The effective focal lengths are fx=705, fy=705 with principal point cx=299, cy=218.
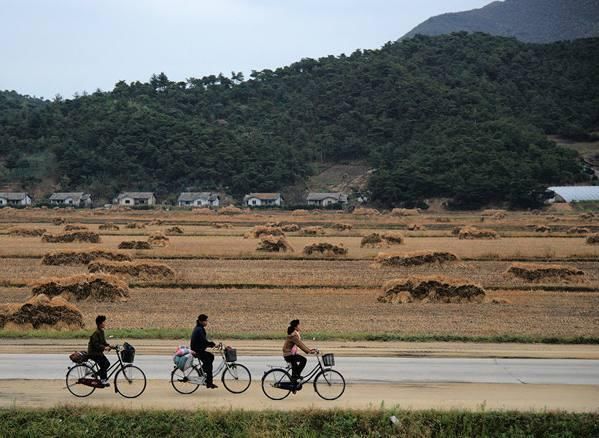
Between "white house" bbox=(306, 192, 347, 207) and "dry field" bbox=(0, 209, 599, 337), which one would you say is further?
"white house" bbox=(306, 192, 347, 207)

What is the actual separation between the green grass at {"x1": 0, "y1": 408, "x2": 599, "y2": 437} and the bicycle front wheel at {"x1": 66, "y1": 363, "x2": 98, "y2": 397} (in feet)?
3.31

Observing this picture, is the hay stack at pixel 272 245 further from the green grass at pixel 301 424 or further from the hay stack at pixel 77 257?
the green grass at pixel 301 424

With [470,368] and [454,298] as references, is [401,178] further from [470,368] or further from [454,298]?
[470,368]

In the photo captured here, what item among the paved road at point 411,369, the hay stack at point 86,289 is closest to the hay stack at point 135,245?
the hay stack at point 86,289

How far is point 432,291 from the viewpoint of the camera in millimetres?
31312

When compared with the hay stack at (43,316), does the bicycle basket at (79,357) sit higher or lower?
higher

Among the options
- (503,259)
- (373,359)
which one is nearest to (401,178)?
(503,259)

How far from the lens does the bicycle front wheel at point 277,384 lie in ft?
46.6

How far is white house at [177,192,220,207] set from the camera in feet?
442

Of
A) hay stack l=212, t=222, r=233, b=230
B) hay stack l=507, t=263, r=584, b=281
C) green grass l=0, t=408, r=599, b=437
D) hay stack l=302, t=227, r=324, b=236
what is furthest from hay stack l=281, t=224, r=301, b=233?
green grass l=0, t=408, r=599, b=437

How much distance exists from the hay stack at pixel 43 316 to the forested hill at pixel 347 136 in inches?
4157

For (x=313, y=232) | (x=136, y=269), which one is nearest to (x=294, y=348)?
(x=136, y=269)

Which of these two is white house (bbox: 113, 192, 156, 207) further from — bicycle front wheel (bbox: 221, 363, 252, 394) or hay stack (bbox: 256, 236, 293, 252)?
bicycle front wheel (bbox: 221, 363, 252, 394)

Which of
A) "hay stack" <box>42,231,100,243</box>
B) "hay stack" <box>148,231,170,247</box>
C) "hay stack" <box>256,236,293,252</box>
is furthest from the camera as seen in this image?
"hay stack" <box>42,231,100,243</box>
